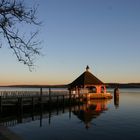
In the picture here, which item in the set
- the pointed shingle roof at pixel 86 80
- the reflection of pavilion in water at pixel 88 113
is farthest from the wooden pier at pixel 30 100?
the pointed shingle roof at pixel 86 80

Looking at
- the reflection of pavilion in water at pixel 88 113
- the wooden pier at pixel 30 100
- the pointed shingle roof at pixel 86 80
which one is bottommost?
the reflection of pavilion in water at pixel 88 113

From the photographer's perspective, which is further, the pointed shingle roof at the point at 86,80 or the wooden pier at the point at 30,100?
the pointed shingle roof at the point at 86,80

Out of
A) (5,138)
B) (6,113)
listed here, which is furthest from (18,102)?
(5,138)

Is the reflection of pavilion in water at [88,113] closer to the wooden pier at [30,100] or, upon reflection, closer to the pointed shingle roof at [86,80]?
the wooden pier at [30,100]

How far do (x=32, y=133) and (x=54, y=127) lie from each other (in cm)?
418

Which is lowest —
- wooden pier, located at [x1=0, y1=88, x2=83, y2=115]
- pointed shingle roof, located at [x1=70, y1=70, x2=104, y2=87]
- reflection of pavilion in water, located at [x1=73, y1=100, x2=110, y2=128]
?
reflection of pavilion in water, located at [x1=73, y1=100, x2=110, y2=128]

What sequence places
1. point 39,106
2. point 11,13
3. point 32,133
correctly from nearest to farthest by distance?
1. point 11,13
2. point 32,133
3. point 39,106

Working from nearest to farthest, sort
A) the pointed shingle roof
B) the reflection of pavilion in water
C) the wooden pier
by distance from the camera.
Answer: the reflection of pavilion in water
the wooden pier
the pointed shingle roof

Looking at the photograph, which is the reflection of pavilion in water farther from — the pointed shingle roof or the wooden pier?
the pointed shingle roof

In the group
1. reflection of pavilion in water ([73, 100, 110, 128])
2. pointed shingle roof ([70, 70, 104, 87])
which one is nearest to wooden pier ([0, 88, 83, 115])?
reflection of pavilion in water ([73, 100, 110, 128])

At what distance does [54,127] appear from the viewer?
1101 inches

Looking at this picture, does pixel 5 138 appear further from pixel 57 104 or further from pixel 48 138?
pixel 57 104

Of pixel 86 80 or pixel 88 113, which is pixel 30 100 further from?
pixel 86 80

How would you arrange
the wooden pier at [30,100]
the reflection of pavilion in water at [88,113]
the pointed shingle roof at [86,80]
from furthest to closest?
1. the pointed shingle roof at [86,80]
2. the wooden pier at [30,100]
3. the reflection of pavilion in water at [88,113]
